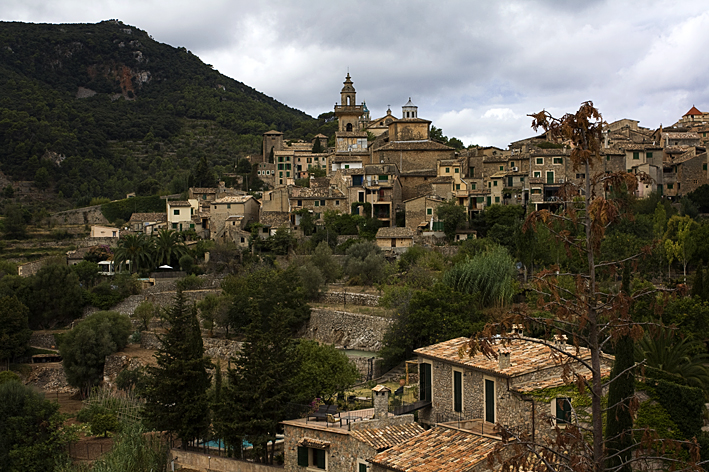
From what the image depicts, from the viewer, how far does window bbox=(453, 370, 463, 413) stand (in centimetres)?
2070

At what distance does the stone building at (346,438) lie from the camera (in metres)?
18.8

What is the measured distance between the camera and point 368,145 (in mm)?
67312

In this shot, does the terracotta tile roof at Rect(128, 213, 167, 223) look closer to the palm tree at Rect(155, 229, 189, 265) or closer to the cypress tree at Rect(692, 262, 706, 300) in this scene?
the palm tree at Rect(155, 229, 189, 265)

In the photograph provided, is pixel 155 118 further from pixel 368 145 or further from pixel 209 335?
pixel 209 335

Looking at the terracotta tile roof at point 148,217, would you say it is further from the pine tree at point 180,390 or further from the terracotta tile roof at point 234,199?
the pine tree at point 180,390

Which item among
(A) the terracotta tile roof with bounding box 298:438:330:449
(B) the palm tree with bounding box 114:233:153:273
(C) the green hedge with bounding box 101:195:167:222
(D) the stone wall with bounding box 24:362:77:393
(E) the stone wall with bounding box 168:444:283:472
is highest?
(C) the green hedge with bounding box 101:195:167:222

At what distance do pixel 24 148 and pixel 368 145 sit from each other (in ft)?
177

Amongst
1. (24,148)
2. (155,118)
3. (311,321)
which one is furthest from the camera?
(155,118)

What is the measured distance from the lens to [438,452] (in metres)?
17.6

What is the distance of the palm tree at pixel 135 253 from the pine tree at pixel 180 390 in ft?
83.9

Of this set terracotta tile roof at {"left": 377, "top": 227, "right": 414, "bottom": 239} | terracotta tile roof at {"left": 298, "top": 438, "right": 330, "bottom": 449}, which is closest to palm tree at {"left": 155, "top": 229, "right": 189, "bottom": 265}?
terracotta tile roof at {"left": 377, "top": 227, "right": 414, "bottom": 239}

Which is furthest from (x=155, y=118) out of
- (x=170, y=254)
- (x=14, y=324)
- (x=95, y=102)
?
(x=14, y=324)

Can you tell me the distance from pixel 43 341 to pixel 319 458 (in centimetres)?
3145

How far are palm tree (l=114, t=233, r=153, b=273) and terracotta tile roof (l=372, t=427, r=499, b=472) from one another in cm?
3740
